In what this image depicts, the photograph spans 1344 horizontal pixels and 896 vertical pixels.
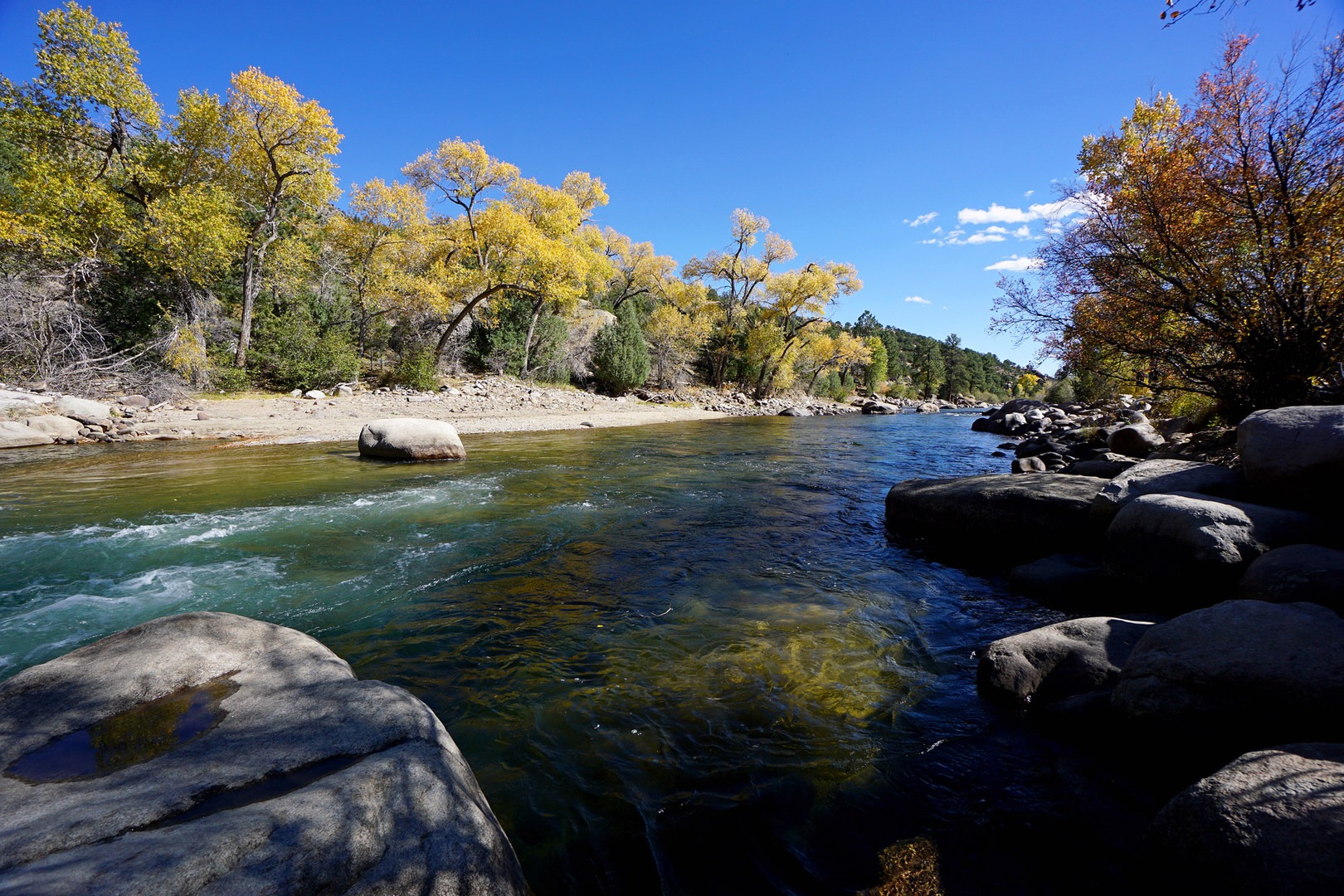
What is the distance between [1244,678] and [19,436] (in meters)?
20.9

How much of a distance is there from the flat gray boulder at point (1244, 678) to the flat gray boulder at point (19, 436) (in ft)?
66.6

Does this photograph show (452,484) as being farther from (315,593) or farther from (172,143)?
(172,143)

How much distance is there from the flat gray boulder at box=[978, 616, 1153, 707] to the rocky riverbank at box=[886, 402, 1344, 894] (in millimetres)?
11

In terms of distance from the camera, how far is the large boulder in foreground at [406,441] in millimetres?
12523

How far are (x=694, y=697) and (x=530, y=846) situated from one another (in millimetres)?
1472

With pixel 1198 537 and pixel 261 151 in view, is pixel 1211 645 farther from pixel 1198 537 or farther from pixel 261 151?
pixel 261 151

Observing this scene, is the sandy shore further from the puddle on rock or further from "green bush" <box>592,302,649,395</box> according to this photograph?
the puddle on rock

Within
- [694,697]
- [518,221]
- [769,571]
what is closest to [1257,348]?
[769,571]

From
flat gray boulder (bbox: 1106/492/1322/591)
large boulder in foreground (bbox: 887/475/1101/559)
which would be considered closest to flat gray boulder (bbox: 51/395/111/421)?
large boulder in foreground (bbox: 887/475/1101/559)

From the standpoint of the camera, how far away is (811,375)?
Answer: 5359 centimetres

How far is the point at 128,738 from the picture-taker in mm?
2332

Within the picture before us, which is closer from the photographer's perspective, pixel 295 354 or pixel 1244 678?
pixel 1244 678

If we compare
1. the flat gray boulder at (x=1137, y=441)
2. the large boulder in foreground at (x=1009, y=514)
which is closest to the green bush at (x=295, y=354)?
the large boulder in foreground at (x=1009, y=514)

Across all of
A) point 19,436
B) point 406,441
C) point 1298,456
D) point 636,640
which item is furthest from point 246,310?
point 1298,456
